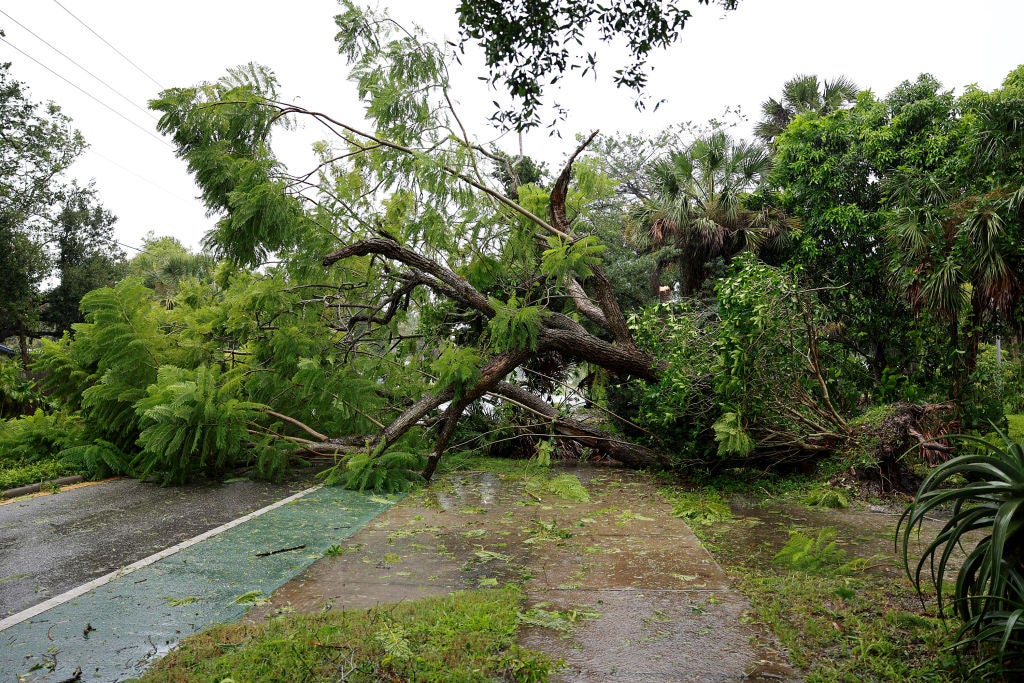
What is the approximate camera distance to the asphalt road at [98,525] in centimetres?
472

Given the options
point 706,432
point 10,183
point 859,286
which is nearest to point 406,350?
point 706,432

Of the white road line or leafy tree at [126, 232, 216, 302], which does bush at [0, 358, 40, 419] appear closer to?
the white road line

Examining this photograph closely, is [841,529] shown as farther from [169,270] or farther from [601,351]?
[169,270]

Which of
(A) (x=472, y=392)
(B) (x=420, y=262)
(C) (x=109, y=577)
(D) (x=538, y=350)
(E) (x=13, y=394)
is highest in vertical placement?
(B) (x=420, y=262)

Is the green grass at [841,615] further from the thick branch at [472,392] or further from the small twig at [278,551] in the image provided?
the thick branch at [472,392]

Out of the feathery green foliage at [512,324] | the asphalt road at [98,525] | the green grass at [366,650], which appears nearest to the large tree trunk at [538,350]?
the feathery green foliage at [512,324]

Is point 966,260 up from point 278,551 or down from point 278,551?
up

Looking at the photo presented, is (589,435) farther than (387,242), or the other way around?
(589,435)

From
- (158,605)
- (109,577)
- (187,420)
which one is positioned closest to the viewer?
(158,605)

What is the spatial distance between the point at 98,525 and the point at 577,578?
4529mm

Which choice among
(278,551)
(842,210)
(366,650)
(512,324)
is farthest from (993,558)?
(842,210)

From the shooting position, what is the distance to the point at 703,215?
19.2 metres

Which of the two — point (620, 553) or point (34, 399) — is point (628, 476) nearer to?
point (620, 553)

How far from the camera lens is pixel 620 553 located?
5531 millimetres
